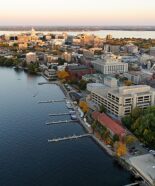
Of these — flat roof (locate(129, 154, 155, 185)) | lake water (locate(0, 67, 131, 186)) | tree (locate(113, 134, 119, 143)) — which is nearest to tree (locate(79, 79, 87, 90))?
lake water (locate(0, 67, 131, 186))

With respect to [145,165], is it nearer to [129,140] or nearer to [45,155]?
[129,140]

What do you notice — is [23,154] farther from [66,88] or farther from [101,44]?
[101,44]

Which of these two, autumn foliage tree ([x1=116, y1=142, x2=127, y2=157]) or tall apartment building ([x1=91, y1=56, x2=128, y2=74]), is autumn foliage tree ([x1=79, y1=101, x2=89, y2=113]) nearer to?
autumn foliage tree ([x1=116, y1=142, x2=127, y2=157])

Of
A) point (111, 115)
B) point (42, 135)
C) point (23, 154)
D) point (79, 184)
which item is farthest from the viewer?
point (111, 115)

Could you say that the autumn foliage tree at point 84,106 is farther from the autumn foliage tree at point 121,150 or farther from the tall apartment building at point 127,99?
the autumn foliage tree at point 121,150

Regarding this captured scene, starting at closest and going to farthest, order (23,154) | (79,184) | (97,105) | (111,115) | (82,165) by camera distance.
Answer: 1. (79,184)
2. (82,165)
3. (23,154)
4. (111,115)
5. (97,105)

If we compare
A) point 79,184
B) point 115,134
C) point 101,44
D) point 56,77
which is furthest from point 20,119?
point 101,44

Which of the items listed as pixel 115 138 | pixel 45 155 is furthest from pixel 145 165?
pixel 45 155
